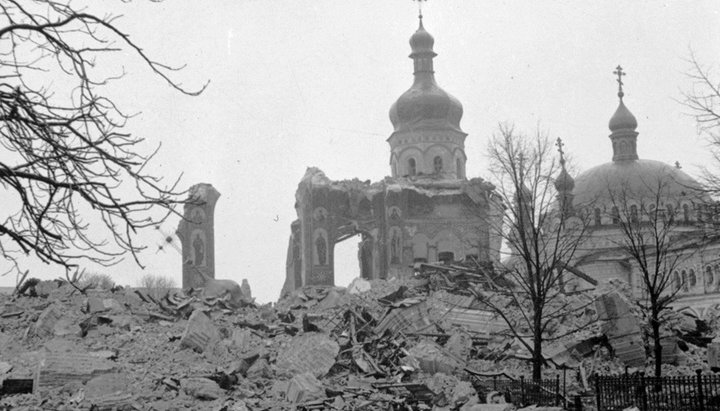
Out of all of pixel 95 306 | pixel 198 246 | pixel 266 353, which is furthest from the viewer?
pixel 198 246

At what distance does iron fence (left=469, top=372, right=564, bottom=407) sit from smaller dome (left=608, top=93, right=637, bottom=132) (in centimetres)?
5706

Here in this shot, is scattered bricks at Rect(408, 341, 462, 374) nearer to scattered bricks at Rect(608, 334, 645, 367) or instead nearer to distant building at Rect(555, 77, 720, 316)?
scattered bricks at Rect(608, 334, 645, 367)

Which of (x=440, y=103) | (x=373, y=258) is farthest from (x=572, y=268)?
(x=440, y=103)

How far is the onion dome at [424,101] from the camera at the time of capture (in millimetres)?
50719

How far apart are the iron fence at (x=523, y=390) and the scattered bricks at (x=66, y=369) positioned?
6.05 metres

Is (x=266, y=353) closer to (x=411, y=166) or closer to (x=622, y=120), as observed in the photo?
(x=411, y=166)

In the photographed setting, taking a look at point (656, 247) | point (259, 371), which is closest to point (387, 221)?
point (656, 247)

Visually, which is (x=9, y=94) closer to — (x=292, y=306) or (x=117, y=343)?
(x=117, y=343)

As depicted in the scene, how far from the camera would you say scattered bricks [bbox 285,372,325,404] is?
1394 cm

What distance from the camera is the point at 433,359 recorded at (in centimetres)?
1686

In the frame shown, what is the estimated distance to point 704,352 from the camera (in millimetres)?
19469

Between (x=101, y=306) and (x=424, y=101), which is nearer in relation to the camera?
(x=101, y=306)

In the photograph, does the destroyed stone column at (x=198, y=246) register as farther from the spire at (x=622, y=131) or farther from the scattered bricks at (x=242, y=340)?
the spire at (x=622, y=131)

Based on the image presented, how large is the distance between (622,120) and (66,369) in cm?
6248
